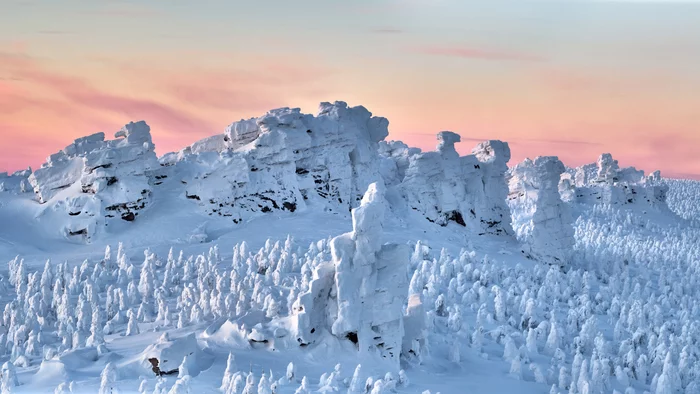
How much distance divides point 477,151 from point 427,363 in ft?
191

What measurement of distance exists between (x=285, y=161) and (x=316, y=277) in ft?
108

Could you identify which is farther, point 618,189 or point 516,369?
point 618,189

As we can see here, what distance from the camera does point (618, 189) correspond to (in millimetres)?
132875

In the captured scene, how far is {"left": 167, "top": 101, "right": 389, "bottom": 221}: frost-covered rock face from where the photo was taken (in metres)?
67.2

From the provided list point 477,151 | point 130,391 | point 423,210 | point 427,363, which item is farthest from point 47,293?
point 477,151

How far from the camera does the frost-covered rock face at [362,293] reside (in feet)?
126

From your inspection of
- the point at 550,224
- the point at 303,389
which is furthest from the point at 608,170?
the point at 303,389

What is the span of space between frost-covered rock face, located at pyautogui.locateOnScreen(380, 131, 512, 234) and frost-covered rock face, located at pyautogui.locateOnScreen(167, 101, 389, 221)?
5490mm

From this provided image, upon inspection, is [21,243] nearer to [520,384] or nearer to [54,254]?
[54,254]

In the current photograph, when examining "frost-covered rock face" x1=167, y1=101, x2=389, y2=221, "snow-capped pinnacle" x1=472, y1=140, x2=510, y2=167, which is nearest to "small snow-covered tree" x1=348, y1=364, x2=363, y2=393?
"frost-covered rock face" x1=167, y1=101, x2=389, y2=221

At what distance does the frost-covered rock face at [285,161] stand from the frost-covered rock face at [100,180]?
474 centimetres

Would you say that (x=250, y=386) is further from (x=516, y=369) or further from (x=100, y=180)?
(x=100, y=180)

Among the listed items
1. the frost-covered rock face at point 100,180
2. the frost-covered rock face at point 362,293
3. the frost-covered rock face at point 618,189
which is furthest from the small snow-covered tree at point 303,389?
the frost-covered rock face at point 618,189

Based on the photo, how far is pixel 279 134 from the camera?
7081 centimetres
